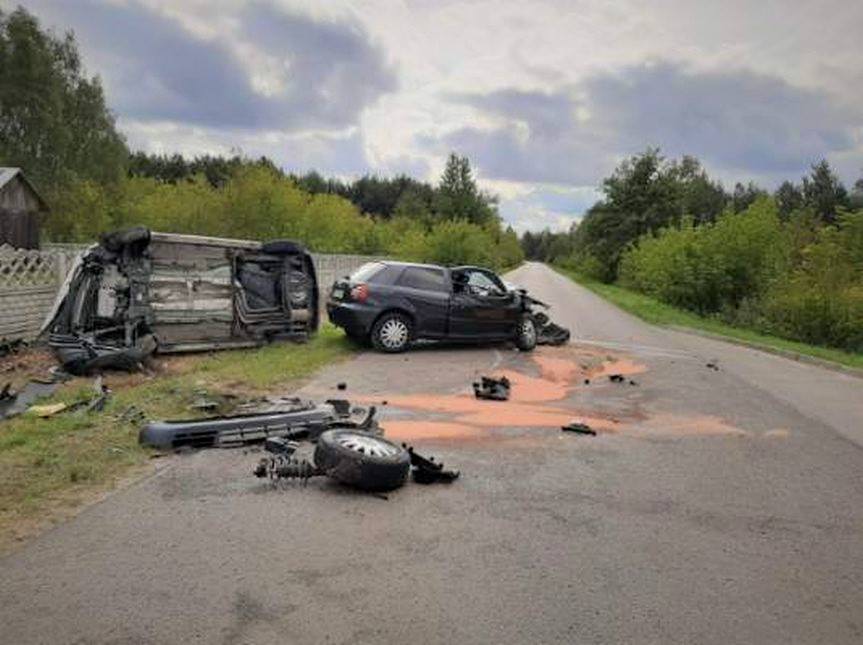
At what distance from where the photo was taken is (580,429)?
8.63 meters

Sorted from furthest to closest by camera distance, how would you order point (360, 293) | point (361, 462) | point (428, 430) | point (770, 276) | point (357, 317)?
1. point (770, 276)
2. point (360, 293)
3. point (357, 317)
4. point (428, 430)
5. point (361, 462)

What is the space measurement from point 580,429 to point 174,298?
720 centimetres

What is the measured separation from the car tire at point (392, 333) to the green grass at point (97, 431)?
77.1 inches

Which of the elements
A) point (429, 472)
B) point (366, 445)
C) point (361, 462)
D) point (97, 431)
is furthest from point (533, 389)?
point (97, 431)

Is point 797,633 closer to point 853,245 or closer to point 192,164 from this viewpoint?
point 853,245

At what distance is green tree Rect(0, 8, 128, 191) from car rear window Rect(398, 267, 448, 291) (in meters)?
37.8

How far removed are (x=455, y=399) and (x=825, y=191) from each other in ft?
311

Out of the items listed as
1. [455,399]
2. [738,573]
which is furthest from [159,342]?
[738,573]

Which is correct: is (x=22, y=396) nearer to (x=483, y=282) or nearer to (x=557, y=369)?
(x=557, y=369)

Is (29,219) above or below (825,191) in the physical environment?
below

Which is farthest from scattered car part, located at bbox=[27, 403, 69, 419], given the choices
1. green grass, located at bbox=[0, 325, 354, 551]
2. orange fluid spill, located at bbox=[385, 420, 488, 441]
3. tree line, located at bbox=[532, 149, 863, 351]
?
tree line, located at bbox=[532, 149, 863, 351]

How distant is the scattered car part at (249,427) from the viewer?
7086 millimetres

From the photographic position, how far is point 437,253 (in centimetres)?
4447

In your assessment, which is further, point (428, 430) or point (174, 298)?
point (174, 298)
